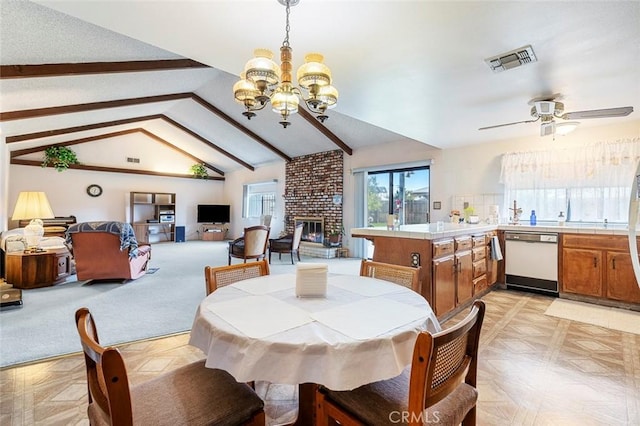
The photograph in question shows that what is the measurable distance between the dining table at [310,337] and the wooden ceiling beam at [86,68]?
3449 mm

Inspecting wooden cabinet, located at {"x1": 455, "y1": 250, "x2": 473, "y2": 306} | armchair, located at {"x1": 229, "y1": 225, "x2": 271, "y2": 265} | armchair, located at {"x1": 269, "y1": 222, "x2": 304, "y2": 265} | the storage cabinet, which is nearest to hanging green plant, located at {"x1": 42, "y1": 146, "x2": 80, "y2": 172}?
armchair, located at {"x1": 229, "y1": 225, "x2": 271, "y2": 265}

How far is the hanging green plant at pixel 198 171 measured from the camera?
1009cm

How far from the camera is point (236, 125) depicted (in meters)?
7.10

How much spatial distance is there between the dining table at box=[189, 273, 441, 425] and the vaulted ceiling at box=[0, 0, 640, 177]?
1713mm

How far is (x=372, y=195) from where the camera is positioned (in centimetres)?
664

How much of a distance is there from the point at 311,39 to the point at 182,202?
9260mm

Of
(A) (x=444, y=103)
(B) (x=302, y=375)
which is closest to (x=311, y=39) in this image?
(A) (x=444, y=103)

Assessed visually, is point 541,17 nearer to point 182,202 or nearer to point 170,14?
point 170,14

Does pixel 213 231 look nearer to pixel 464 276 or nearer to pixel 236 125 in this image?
pixel 236 125

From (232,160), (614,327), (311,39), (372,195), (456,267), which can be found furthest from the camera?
(232,160)

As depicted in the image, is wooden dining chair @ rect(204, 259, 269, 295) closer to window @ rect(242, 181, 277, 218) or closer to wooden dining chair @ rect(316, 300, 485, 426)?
wooden dining chair @ rect(316, 300, 485, 426)

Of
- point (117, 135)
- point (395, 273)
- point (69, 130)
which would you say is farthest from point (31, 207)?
point (395, 273)

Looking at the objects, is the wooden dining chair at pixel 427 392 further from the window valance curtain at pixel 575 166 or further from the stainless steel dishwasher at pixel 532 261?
the window valance curtain at pixel 575 166

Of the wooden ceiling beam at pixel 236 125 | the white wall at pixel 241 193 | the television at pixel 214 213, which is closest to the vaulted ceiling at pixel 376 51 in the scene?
the wooden ceiling beam at pixel 236 125
